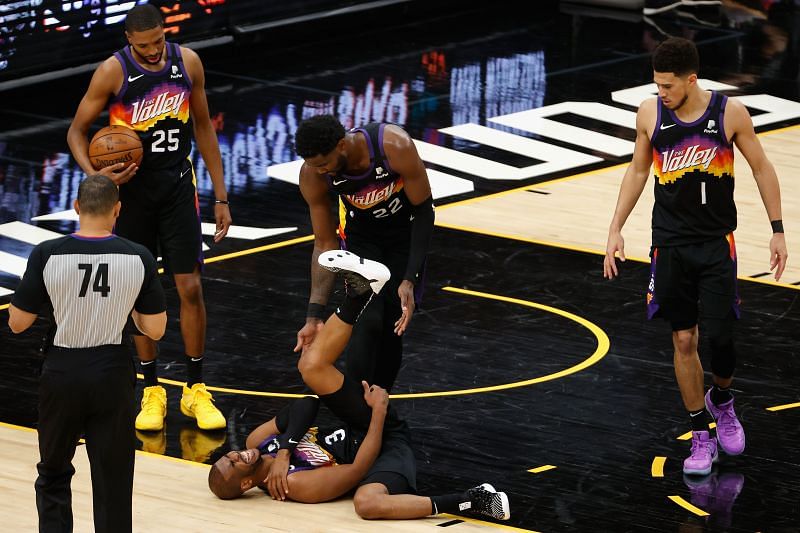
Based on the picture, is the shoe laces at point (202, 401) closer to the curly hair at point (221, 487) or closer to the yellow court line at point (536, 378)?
the yellow court line at point (536, 378)

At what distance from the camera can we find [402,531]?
7.34 meters

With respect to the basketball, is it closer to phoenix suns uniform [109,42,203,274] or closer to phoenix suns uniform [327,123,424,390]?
phoenix suns uniform [109,42,203,274]

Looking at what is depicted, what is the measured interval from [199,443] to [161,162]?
1454 mm

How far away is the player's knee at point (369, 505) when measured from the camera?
7441 mm

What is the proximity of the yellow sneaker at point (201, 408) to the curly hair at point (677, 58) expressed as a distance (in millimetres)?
2893

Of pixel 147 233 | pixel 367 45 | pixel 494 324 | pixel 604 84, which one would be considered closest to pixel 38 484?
pixel 147 233

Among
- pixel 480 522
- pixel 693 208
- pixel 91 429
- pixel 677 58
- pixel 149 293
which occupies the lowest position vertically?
pixel 480 522

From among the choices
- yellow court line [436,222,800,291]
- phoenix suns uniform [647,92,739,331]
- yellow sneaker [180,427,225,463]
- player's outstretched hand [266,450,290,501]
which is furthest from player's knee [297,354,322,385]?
yellow court line [436,222,800,291]

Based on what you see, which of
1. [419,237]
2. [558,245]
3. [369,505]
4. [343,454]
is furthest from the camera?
[558,245]

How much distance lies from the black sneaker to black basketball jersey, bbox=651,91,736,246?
5.17 ft

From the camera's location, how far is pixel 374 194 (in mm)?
8055

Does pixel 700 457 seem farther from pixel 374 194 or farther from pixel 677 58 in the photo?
pixel 374 194

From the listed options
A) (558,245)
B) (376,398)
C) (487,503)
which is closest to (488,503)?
(487,503)

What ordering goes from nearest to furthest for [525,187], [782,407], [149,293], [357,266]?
[149,293]
[357,266]
[782,407]
[525,187]
